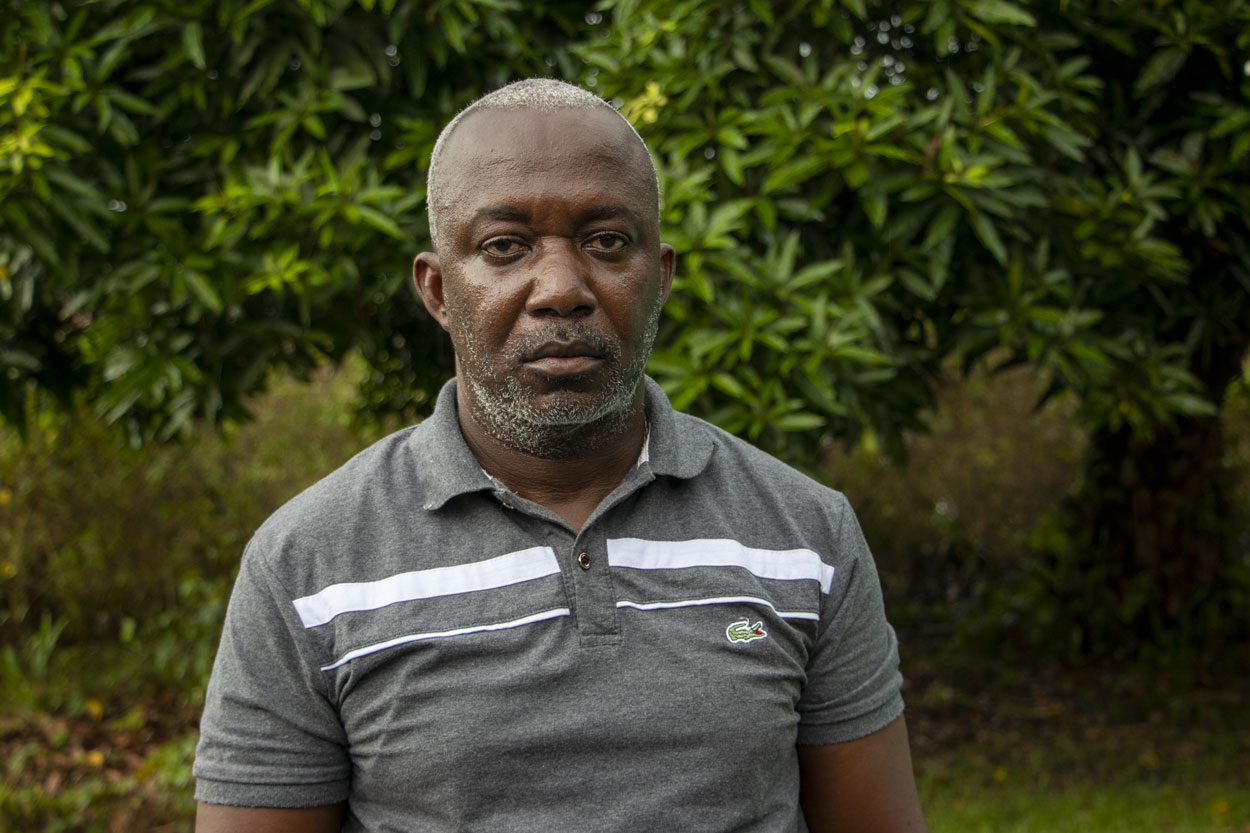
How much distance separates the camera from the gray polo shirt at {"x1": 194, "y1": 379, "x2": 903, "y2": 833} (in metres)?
1.68

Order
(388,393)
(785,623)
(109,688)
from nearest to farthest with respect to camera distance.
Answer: (785,623) < (388,393) < (109,688)

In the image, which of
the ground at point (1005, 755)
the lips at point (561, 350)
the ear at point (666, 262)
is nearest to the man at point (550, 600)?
the lips at point (561, 350)

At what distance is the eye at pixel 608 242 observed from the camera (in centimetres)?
182

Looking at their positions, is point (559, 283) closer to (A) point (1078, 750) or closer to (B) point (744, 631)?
(B) point (744, 631)

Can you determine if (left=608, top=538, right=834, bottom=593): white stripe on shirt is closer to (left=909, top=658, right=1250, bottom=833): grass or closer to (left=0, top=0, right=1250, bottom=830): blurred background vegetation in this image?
(left=0, top=0, right=1250, bottom=830): blurred background vegetation

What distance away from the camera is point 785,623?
6.03ft

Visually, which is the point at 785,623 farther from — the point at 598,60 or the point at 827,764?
the point at 598,60

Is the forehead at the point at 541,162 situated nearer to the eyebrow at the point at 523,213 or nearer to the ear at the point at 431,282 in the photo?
the eyebrow at the point at 523,213

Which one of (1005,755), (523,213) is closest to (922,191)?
(523,213)

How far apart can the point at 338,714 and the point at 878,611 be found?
2.99ft

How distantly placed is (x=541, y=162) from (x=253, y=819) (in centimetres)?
107

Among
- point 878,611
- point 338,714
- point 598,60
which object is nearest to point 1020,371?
point 598,60

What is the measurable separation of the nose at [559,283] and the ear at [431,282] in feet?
0.83

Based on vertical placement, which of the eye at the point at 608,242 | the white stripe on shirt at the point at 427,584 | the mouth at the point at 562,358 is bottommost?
the white stripe on shirt at the point at 427,584
